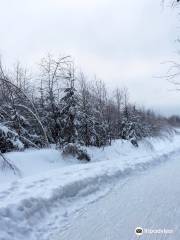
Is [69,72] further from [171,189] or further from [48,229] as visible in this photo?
[48,229]

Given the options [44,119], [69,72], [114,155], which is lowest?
[114,155]

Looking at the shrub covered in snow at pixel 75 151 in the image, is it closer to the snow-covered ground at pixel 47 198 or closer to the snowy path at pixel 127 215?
the snow-covered ground at pixel 47 198

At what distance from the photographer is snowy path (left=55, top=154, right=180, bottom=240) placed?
6.06 meters

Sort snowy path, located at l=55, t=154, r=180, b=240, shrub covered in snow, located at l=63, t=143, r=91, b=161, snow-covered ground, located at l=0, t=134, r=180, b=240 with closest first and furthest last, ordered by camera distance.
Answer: snowy path, located at l=55, t=154, r=180, b=240 → snow-covered ground, located at l=0, t=134, r=180, b=240 → shrub covered in snow, located at l=63, t=143, r=91, b=161

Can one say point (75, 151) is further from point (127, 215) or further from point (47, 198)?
point (127, 215)

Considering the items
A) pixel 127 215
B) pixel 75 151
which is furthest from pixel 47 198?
pixel 75 151

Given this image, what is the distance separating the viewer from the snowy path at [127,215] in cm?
606

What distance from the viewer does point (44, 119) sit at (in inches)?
1089

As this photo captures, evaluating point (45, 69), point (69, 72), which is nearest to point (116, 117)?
point (45, 69)

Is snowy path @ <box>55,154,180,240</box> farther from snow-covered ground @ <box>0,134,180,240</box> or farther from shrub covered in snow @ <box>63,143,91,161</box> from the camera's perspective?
shrub covered in snow @ <box>63,143,91,161</box>

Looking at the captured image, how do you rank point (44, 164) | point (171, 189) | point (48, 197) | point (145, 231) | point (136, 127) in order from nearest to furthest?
point (145, 231) → point (48, 197) → point (171, 189) → point (44, 164) → point (136, 127)

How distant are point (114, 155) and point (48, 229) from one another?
65.6 feet

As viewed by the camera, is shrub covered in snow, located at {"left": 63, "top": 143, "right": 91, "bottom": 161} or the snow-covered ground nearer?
the snow-covered ground

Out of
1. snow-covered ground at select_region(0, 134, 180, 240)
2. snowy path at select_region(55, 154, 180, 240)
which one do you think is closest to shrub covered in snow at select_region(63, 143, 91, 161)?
snow-covered ground at select_region(0, 134, 180, 240)
